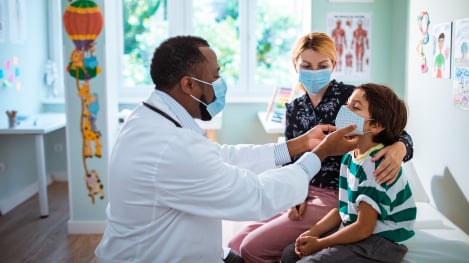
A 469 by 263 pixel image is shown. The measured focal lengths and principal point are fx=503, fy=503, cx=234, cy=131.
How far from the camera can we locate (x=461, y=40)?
2.28 meters

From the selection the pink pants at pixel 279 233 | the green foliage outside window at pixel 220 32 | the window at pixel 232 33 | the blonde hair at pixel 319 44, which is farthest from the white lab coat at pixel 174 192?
the green foliage outside window at pixel 220 32

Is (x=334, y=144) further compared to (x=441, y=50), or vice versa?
(x=441, y=50)

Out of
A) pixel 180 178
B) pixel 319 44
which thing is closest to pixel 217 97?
pixel 180 178

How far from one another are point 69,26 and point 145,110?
193 cm

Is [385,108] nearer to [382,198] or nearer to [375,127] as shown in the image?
[375,127]

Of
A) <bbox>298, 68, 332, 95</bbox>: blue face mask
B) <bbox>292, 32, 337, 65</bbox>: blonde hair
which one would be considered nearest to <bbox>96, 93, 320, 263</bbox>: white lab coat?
<bbox>298, 68, 332, 95</bbox>: blue face mask

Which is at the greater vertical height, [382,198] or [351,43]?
[351,43]

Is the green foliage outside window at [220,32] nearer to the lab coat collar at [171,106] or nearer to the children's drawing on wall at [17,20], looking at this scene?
the children's drawing on wall at [17,20]

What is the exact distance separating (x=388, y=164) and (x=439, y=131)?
1.02m

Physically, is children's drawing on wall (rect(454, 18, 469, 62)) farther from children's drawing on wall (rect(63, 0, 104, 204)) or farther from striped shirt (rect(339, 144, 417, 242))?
children's drawing on wall (rect(63, 0, 104, 204))

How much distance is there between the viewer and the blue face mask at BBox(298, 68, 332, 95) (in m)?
2.12

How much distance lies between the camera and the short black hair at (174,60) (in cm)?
151

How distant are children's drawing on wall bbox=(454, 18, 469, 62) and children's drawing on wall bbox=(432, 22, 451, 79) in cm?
8

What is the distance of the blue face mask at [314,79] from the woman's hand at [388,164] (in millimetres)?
499
